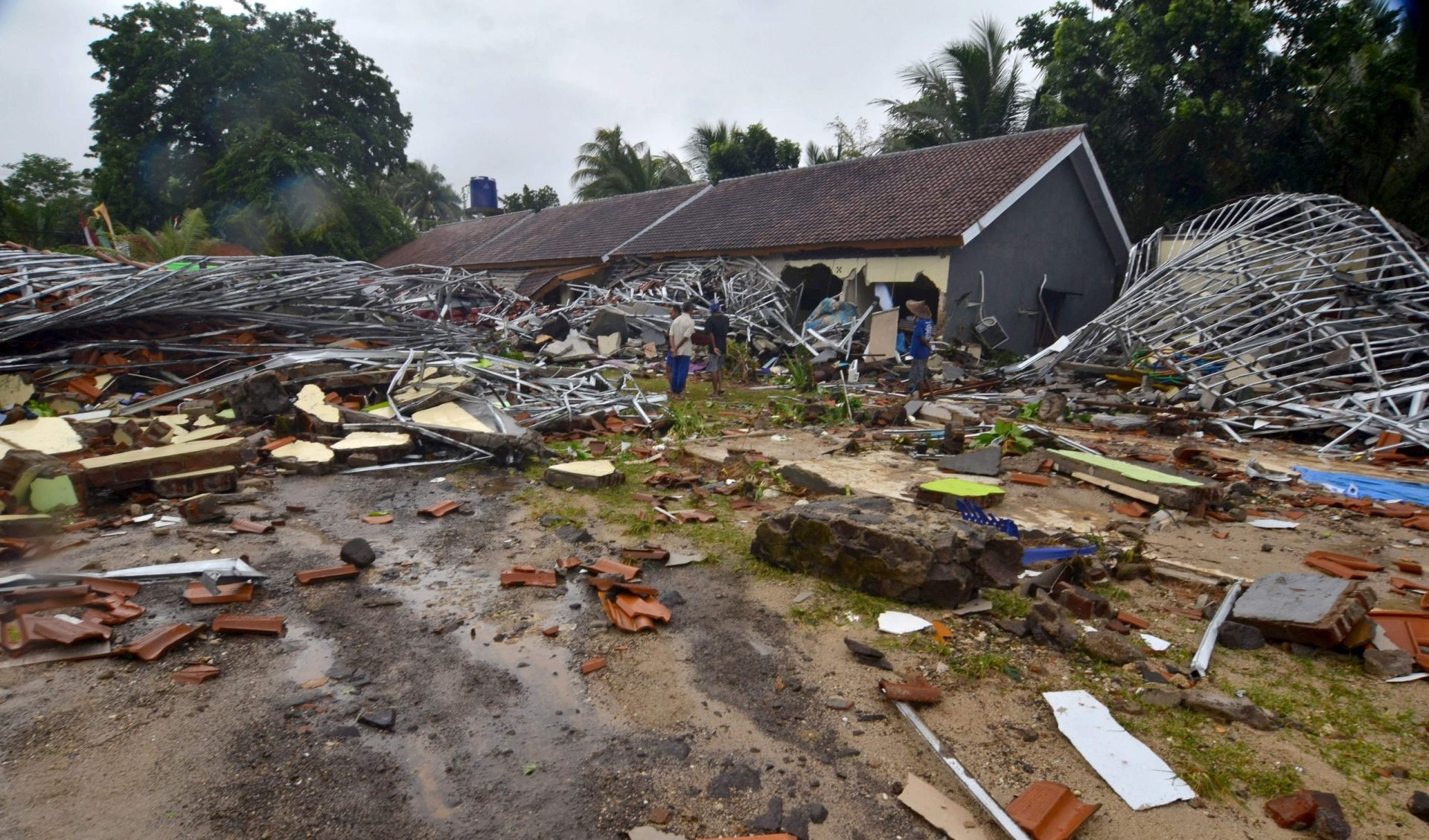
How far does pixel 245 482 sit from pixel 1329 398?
11914mm

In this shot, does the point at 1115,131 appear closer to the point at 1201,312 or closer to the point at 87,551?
the point at 1201,312

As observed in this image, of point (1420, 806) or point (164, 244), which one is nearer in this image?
point (1420, 806)

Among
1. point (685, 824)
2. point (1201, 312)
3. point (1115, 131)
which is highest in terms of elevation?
point (1115, 131)

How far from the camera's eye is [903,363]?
1345 cm

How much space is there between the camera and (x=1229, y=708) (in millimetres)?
3057

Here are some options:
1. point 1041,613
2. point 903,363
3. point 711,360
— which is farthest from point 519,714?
point 903,363

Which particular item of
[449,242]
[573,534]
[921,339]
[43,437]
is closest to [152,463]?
[43,437]

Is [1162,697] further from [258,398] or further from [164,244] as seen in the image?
[164,244]

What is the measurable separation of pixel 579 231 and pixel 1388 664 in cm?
2411

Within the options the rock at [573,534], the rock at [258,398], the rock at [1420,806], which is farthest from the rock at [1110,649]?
the rock at [258,398]

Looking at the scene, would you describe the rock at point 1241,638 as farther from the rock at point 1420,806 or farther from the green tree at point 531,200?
the green tree at point 531,200

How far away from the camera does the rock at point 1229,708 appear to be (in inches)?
119

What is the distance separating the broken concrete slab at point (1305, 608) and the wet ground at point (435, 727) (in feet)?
7.63

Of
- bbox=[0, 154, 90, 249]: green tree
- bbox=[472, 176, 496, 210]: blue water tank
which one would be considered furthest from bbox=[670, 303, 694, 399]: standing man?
bbox=[472, 176, 496, 210]: blue water tank
